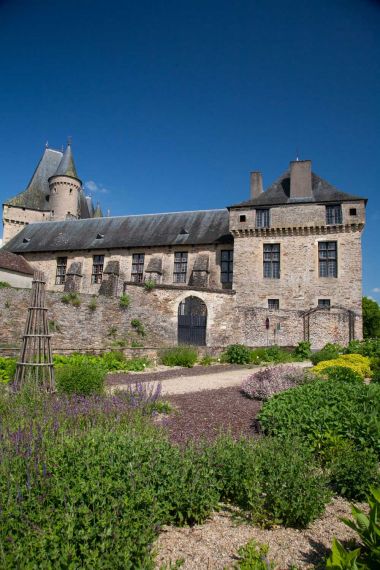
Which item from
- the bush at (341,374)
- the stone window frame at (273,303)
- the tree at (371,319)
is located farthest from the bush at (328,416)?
the tree at (371,319)

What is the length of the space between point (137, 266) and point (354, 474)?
22.4m

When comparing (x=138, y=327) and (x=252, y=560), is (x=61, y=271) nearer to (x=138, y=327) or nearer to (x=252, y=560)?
(x=138, y=327)

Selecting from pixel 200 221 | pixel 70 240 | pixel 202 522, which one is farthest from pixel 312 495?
pixel 70 240

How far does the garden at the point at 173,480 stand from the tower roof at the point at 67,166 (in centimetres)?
3219

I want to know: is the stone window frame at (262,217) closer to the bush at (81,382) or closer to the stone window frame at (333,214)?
the stone window frame at (333,214)

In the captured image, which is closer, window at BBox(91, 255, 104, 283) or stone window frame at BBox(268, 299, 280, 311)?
stone window frame at BBox(268, 299, 280, 311)

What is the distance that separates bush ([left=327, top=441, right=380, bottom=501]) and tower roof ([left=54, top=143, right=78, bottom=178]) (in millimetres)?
34947

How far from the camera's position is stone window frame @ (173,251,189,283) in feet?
78.6

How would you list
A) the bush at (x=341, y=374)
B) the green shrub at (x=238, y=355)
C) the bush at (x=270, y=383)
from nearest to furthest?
1. the bush at (x=270, y=383)
2. the bush at (x=341, y=374)
3. the green shrub at (x=238, y=355)

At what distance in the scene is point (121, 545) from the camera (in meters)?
2.39

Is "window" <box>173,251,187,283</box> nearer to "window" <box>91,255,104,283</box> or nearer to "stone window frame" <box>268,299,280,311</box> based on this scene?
"window" <box>91,255,104,283</box>

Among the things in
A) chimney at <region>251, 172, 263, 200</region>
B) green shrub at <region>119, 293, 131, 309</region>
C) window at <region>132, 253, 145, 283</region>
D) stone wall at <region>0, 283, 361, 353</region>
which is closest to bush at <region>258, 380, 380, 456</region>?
stone wall at <region>0, 283, 361, 353</region>

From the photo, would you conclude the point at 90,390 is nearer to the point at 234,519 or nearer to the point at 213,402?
the point at 213,402

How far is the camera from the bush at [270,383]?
7565 millimetres
